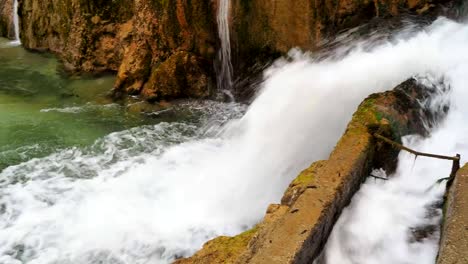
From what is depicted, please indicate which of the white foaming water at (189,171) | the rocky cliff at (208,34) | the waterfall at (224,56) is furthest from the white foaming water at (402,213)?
the waterfall at (224,56)

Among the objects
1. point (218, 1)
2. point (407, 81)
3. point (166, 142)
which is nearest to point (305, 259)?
point (407, 81)

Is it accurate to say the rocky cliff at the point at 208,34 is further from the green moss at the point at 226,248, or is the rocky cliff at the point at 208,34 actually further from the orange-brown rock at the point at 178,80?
the green moss at the point at 226,248

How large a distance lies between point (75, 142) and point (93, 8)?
4.25 metres

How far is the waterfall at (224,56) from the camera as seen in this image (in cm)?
780

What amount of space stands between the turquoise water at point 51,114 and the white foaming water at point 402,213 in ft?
14.0

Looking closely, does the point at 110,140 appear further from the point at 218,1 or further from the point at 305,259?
the point at 305,259

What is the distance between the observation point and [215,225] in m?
4.55

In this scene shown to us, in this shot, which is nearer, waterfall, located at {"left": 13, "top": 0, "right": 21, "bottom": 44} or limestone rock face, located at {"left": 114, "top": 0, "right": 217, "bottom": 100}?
limestone rock face, located at {"left": 114, "top": 0, "right": 217, "bottom": 100}

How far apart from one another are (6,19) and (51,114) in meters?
8.13

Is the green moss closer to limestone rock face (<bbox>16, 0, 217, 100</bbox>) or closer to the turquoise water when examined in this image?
the turquoise water

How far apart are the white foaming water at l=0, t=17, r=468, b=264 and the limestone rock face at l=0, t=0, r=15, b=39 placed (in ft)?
30.1

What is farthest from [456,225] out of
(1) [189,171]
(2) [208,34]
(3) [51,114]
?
(3) [51,114]

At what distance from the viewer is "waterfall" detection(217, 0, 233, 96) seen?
780cm

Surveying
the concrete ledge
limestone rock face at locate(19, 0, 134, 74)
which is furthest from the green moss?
limestone rock face at locate(19, 0, 134, 74)
